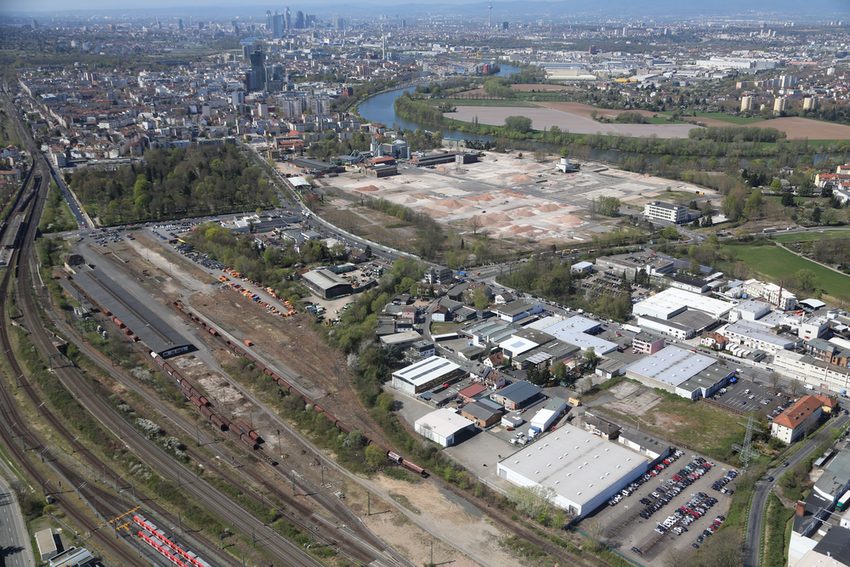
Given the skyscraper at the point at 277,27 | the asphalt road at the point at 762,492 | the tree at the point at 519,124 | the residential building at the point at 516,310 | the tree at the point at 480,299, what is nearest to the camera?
the asphalt road at the point at 762,492

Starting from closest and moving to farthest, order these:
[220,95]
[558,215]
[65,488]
A: [65,488] → [558,215] → [220,95]

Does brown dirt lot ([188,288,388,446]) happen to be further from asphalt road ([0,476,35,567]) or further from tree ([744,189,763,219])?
tree ([744,189,763,219])

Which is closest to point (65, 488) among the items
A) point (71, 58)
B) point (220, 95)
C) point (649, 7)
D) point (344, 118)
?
point (344, 118)

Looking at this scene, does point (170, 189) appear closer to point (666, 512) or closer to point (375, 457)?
point (375, 457)

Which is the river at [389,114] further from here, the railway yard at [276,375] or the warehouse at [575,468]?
the warehouse at [575,468]

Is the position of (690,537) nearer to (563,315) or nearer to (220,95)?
(563,315)

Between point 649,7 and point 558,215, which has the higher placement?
point 649,7

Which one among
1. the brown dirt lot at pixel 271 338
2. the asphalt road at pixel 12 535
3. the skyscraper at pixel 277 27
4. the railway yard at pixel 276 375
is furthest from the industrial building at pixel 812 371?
the skyscraper at pixel 277 27
